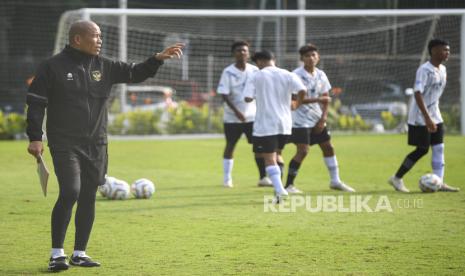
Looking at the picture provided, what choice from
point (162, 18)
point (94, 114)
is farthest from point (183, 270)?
point (162, 18)

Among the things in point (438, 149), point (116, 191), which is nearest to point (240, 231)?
point (116, 191)

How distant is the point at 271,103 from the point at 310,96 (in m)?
1.26

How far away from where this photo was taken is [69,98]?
23.7ft

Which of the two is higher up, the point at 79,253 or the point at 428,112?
the point at 428,112

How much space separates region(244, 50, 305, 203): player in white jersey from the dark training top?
477 centimetres

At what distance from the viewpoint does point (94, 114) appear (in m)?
7.36

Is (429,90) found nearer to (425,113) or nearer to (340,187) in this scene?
(425,113)

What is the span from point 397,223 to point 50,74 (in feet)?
14.2

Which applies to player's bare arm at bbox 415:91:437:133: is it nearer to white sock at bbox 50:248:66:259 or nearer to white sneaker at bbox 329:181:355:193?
white sneaker at bbox 329:181:355:193

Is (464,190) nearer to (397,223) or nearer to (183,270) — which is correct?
(397,223)

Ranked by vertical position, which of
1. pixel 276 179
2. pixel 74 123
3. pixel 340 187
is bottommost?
pixel 340 187

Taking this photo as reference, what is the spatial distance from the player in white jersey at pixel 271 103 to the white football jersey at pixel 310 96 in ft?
3.29

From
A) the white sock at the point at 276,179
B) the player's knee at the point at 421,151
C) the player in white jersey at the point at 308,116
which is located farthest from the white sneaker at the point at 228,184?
the player's knee at the point at 421,151

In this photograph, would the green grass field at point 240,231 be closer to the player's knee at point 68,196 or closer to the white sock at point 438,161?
the player's knee at point 68,196
